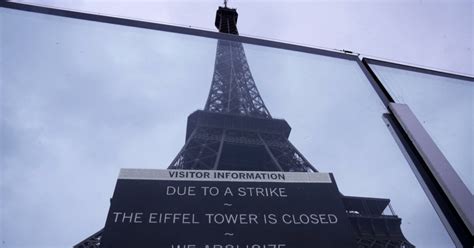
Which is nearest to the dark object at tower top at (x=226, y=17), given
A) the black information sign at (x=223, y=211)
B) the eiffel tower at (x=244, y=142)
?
the eiffel tower at (x=244, y=142)

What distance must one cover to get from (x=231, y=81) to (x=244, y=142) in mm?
10128

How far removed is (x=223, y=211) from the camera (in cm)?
199

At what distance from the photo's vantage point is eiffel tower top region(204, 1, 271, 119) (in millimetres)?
3088

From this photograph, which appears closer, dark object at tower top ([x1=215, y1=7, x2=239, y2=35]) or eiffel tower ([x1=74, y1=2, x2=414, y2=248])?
eiffel tower ([x1=74, y1=2, x2=414, y2=248])

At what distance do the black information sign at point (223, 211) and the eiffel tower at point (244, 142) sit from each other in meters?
0.26

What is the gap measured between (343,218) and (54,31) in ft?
7.56

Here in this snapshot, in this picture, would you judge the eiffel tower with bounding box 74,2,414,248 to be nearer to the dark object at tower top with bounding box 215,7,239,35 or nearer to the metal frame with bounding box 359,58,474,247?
the metal frame with bounding box 359,58,474,247

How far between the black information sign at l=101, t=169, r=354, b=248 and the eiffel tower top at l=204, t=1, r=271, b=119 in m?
1.17

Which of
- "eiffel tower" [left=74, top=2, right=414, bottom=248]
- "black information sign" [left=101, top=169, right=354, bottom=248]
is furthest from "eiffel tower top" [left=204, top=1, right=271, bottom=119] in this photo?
"black information sign" [left=101, top=169, right=354, bottom=248]

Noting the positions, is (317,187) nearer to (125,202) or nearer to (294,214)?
(294,214)

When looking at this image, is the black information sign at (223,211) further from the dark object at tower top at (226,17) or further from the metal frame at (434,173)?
the dark object at tower top at (226,17)

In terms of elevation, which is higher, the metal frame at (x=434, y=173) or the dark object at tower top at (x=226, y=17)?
the dark object at tower top at (x=226, y=17)

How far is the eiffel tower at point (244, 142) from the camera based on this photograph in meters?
3.27

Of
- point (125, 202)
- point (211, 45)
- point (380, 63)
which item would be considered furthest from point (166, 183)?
point (380, 63)
